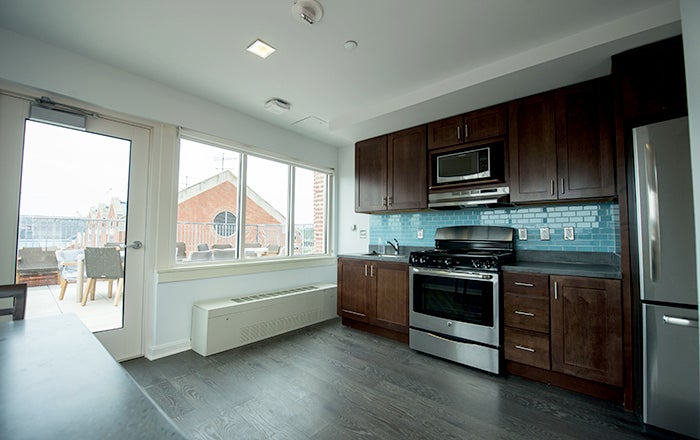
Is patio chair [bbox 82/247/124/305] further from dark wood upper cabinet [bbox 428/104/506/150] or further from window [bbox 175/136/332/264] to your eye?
dark wood upper cabinet [bbox 428/104/506/150]

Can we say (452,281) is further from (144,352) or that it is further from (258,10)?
(144,352)

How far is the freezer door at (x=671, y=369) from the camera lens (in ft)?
5.34

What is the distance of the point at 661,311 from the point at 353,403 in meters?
1.99

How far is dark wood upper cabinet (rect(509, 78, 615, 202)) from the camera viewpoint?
2297 millimetres

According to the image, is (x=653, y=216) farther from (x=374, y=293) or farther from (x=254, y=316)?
(x=254, y=316)

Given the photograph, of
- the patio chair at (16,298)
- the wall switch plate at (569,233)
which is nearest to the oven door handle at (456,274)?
the wall switch plate at (569,233)

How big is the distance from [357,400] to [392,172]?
246 centimetres

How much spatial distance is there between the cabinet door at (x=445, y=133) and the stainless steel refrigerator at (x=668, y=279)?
1.46m

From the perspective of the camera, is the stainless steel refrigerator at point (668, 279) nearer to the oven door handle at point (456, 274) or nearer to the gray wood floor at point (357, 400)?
the gray wood floor at point (357, 400)

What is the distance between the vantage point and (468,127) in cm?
298

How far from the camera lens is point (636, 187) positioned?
1.85 metres

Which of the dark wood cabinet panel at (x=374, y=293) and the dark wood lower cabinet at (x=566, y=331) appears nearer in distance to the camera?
the dark wood lower cabinet at (x=566, y=331)

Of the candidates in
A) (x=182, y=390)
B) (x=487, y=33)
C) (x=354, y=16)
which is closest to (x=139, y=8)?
(x=354, y=16)

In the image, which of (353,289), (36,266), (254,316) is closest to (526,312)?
(353,289)
